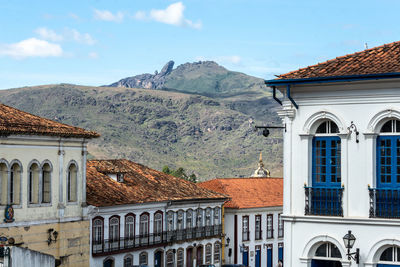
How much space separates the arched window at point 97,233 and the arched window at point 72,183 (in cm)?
324

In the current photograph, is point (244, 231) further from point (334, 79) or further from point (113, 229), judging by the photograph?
point (334, 79)

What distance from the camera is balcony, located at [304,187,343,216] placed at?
20.8m

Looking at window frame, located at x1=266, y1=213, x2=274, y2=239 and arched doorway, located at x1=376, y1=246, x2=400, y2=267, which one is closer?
arched doorway, located at x1=376, y1=246, x2=400, y2=267

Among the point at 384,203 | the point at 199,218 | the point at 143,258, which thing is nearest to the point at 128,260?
the point at 143,258

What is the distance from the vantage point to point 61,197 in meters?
44.7

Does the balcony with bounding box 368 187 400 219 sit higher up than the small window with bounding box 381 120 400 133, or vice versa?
the small window with bounding box 381 120 400 133

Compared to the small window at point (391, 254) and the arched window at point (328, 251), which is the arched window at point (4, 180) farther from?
the small window at point (391, 254)

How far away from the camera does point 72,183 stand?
45844 mm

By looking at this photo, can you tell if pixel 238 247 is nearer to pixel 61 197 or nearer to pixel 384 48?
pixel 61 197

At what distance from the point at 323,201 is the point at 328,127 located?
6.03 ft

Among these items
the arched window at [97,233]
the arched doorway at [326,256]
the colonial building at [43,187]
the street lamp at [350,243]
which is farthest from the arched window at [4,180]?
the street lamp at [350,243]

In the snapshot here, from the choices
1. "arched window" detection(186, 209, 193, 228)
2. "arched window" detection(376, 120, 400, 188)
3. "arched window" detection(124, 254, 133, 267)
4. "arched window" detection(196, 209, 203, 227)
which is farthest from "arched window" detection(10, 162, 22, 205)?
"arched window" detection(376, 120, 400, 188)

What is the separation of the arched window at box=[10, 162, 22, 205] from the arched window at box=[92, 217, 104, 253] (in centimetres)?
843

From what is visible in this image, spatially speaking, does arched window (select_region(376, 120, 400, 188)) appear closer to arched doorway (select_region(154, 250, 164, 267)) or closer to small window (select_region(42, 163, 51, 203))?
small window (select_region(42, 163, 51, 203))
